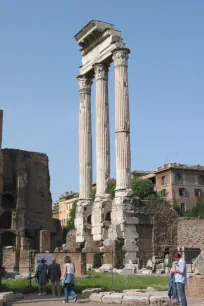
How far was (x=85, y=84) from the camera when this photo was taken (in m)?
28.1

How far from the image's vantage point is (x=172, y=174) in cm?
6128

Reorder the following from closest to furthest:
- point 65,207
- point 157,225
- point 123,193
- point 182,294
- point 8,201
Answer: point 182,294
point 123,193
point 157,225
point 8,201
point 65,207

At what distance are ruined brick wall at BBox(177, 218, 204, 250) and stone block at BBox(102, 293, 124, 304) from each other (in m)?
17.7

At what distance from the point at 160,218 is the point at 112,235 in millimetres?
2633

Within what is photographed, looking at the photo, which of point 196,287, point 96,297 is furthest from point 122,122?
point 96,297

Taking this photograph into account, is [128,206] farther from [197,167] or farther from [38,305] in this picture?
[197,167]

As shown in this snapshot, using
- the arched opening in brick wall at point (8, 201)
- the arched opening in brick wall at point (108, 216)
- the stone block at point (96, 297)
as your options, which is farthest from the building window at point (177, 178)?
the stone block at point (96, 297)

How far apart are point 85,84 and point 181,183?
1418 inches

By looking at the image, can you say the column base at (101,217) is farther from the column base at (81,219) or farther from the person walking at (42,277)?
the person walking at (42,277)

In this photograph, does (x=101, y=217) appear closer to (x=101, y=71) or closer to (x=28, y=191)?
(x=101, y=71)

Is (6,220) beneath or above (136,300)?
above

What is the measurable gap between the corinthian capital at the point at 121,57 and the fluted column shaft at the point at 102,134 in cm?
160

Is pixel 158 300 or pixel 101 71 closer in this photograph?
pixel 158 300

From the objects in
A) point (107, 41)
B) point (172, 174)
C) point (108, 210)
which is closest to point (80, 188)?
point (108, 210)
